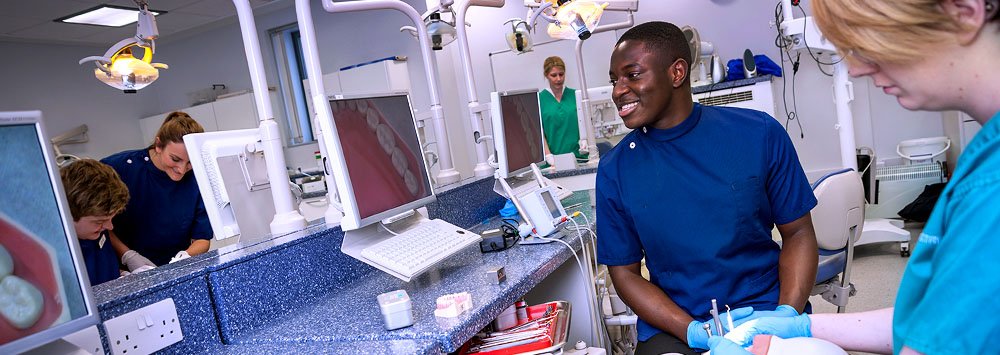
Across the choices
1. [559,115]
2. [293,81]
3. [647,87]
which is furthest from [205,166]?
[293,81]

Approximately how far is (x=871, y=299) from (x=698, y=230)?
201 cm

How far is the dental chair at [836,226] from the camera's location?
201 cm

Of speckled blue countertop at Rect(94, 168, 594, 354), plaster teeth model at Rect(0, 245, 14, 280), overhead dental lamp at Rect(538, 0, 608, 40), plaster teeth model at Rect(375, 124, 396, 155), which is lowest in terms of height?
speckled blue countertop at Rect(94, 168, 594, 354)

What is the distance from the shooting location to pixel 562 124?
4793 mm

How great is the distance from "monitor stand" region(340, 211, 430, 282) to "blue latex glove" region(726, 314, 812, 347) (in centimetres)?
72

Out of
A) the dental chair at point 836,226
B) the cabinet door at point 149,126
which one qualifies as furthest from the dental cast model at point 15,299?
the cabinet door at point 149,126

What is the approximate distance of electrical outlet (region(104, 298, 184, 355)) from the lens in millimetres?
1186

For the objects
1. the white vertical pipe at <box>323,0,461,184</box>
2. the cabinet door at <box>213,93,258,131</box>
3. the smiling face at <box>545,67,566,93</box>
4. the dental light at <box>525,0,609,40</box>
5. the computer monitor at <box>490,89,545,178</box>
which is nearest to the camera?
the computer monitor at <box>490,89,545,178</box>

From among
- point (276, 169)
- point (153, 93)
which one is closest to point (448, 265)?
point (276, 169)

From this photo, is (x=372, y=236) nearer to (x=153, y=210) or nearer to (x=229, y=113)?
(x=153, y=210)

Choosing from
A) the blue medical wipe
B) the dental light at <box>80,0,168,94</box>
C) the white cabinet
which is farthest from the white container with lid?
the white cabinet

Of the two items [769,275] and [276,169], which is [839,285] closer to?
[769,275]

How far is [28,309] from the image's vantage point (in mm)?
850

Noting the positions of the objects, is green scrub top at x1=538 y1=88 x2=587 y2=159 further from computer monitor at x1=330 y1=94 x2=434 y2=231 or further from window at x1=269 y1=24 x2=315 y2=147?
window at x1=269 y1=24 x2=315 y2=147
